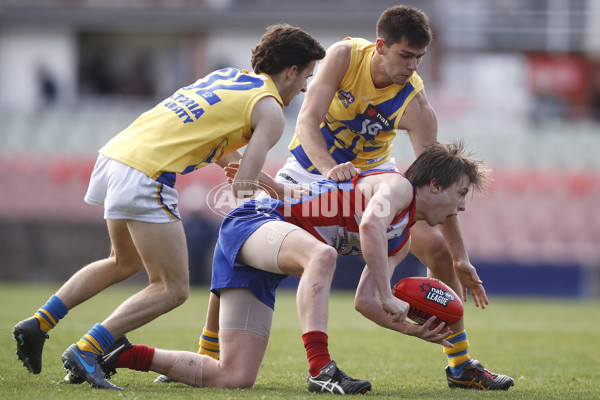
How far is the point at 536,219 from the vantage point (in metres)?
15.0

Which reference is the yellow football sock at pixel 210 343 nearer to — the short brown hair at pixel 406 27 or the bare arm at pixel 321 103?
the bare arm at pixel 321 103

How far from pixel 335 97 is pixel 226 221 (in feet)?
4.70

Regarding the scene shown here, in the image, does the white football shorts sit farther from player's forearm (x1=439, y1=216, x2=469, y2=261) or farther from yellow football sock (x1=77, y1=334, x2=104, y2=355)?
player's forearm (x1=439, y1=216, x2=469, y2=261)

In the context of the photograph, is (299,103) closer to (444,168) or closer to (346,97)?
(346,97)

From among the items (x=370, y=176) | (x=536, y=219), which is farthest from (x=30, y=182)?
(x=370, y=176)

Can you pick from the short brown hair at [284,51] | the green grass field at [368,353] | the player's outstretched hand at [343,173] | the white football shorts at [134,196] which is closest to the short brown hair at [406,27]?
the short brown hair at [284,51]

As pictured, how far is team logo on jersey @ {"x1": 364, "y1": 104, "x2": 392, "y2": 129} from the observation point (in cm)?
556

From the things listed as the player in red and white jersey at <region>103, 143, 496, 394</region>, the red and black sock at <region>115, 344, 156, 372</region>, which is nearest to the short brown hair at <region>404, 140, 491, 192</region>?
the player in red and white jersey at <region>103, 143, 496, 394</region>

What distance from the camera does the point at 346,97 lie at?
18.4ft

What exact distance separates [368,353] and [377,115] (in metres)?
2.10

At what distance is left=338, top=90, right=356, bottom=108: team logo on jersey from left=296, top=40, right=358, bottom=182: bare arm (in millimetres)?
78

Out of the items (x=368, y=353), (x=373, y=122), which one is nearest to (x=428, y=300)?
(x=373, y=122)

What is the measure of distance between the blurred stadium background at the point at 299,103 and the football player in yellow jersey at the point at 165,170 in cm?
940

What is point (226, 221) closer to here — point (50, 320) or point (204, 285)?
point (50, 320)
